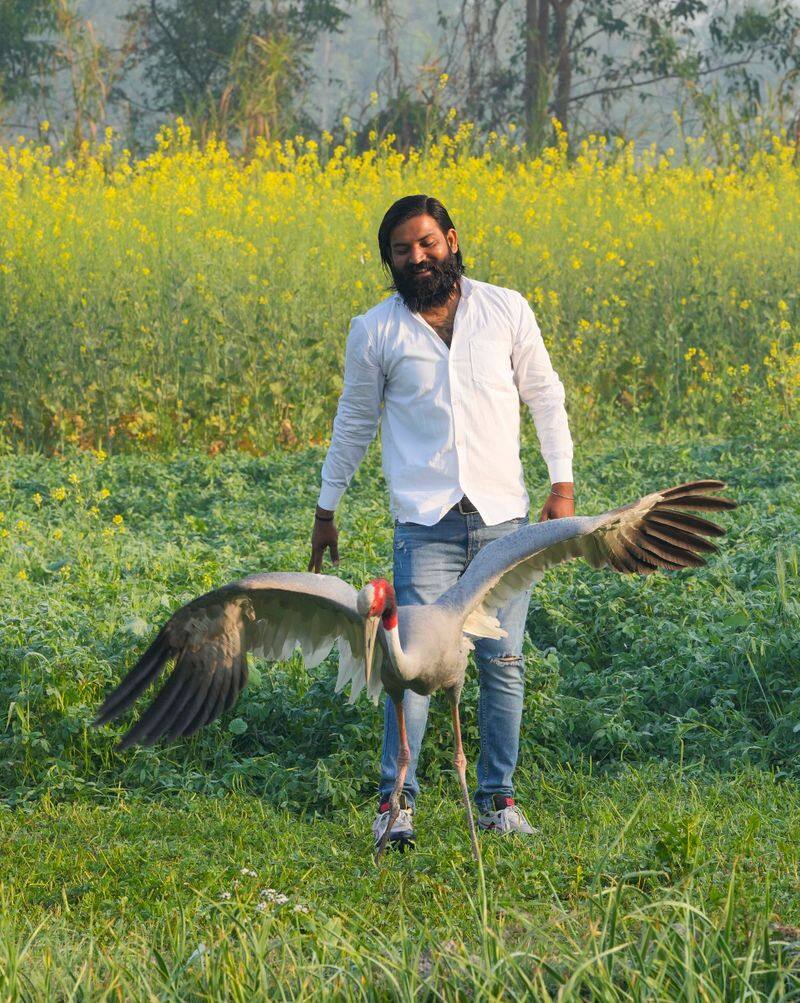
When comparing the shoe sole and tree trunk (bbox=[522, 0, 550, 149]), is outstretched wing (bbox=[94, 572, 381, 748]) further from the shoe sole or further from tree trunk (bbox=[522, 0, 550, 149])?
tree trunk (bbox=[522, 0, 550, 149])

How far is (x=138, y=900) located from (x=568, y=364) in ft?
23.6

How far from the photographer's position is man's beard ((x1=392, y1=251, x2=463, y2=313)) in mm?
4289

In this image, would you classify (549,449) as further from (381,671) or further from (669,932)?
(669,932)

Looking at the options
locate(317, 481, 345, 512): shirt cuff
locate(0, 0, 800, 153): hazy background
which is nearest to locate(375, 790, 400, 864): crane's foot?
locate(317, 481, 345, 512): shirt cuff

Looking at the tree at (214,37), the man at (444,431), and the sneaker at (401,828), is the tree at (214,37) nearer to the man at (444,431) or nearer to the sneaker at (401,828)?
the man at (444,431)

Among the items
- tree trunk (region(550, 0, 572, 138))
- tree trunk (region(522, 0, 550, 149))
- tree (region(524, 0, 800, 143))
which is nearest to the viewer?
tree trunk (region(522, 0, 550, 149))

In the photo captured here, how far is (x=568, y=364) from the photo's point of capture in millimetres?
10570

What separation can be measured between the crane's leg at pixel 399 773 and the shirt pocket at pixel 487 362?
3.50 ft

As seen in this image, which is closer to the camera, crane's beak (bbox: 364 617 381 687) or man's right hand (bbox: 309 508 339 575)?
crane's beak (bbox: 364 617 381 687)

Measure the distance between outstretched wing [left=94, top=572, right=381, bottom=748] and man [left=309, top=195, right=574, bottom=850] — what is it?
0.35 m

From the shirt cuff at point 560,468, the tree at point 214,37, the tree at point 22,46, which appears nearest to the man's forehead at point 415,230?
the shirt cuff at point 560,468

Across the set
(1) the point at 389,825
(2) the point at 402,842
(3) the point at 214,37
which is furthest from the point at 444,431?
(3) the point at 214,37

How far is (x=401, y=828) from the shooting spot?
4.42 meters

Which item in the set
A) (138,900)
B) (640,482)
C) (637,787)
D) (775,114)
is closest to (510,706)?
(637,787)
